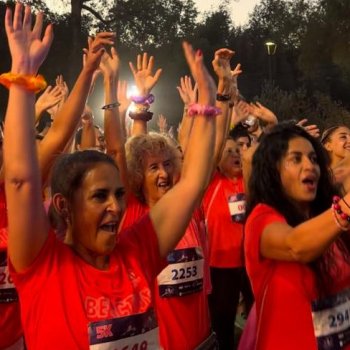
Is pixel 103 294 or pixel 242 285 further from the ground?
pixel 103 294

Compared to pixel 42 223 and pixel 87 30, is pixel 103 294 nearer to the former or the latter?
pixel 42 223

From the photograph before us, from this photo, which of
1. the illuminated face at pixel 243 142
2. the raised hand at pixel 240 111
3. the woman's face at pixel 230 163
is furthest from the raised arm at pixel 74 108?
the illuminated face at pixel 243 142

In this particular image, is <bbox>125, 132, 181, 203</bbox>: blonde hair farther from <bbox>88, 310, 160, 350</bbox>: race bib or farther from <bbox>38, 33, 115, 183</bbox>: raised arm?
<bbox>88, 310, 160, 350</bbox>: race bib

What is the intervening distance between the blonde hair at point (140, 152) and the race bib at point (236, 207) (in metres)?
2.13

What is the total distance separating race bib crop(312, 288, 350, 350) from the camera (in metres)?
2.61

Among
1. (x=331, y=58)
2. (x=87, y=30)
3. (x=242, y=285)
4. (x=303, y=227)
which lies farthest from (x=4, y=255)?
(x=331, y=58)

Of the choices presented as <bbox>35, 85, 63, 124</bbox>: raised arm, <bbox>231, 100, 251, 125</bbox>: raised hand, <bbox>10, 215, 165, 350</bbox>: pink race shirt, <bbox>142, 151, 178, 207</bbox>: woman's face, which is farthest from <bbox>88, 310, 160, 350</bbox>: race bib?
<bbox>231, 100, 251, 125</bbox>: raised hand

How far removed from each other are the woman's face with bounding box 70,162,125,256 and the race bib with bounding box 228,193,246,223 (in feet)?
11.6

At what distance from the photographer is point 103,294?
7.20 ft

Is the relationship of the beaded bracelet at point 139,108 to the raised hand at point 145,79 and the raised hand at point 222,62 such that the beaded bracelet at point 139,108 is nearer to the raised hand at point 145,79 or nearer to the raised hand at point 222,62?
the raised hand at point 145,79

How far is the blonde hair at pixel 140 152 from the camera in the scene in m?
3.60

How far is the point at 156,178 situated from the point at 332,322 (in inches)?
53.4

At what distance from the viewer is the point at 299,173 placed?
283 centimetres

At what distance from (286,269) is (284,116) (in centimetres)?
2488
